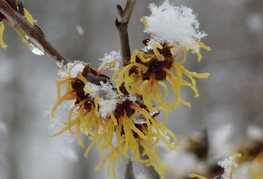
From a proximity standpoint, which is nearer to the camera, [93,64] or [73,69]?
[73,69]

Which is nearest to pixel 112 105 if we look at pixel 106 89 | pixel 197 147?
pixel 106 89

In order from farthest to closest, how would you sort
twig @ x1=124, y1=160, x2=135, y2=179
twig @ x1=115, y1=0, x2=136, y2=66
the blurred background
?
1. the blurred background
2. twig @ x1=124, y1=160, x2=135, y2=179
3. twig @ x1=115, y1=0, x2=136, y2=66

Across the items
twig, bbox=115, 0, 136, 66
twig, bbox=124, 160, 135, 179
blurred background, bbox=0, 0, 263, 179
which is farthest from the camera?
blurred background, bbox=0, 0, 263, 179

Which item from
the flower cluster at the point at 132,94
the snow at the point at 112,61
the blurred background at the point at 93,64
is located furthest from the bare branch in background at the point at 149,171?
the blurred background at the point at 93,64

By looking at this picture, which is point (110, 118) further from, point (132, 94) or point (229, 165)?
point (229, 165)

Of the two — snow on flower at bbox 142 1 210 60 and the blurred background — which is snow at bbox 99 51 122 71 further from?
the blurred background

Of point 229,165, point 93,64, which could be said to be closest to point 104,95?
point 229,165

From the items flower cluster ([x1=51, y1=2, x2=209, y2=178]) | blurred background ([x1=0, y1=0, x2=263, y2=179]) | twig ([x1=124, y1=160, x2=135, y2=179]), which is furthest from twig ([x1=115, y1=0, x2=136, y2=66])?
blurred background ([x1=0, y1=0, x2=263, y2=179])
